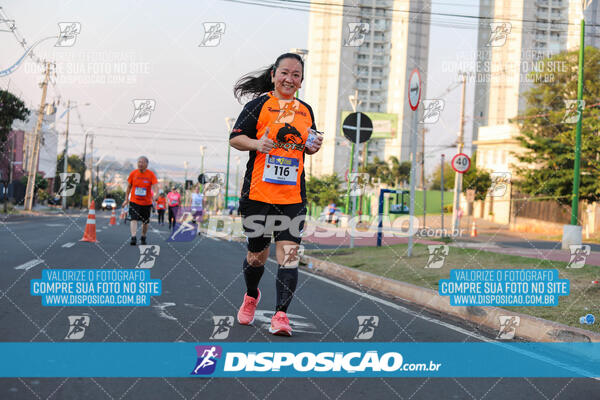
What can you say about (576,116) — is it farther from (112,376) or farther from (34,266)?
(112,376)

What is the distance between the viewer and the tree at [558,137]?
29.0m

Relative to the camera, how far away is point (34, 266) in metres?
7.40

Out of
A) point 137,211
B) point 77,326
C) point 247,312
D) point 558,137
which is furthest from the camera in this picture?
point 558,137

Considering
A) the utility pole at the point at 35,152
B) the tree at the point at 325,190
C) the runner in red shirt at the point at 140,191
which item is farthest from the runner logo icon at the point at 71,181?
the tree at the point at 325,190

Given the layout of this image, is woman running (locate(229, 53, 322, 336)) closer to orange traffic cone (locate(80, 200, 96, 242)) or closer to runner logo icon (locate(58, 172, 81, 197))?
orange traffic cone (locate(80, 200, 96, 242))

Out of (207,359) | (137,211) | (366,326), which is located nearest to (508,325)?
(366,326)

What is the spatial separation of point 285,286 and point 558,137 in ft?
101

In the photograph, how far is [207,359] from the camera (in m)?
3.54

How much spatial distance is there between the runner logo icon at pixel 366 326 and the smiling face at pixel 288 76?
188 cm

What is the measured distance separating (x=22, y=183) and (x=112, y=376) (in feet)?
166

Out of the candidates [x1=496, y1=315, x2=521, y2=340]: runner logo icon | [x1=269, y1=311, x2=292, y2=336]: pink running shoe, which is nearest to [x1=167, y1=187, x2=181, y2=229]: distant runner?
[x1=496, y1=315, x2=521, y2=340]: runner logo icon

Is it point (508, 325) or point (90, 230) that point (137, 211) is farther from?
point (508, 325)

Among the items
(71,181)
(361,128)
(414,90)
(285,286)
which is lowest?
(285,286)

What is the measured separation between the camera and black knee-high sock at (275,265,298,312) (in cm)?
453
